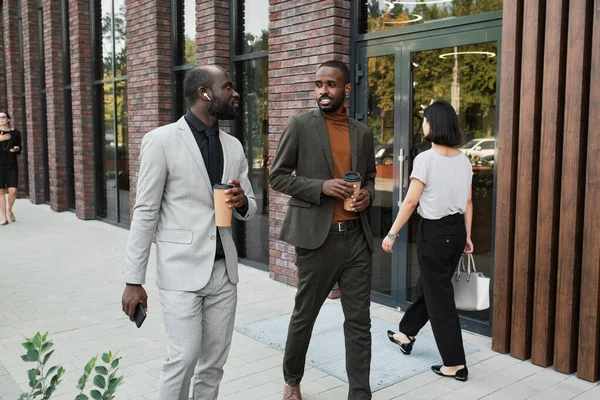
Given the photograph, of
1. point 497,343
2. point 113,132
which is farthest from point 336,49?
point 113,132

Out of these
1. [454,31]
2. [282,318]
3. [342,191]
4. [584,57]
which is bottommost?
[282,318]

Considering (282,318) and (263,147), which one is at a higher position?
(263,147)

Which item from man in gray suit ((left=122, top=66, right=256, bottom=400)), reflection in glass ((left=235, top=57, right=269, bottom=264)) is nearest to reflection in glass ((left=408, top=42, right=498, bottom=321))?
reflection in glass ((left=235, top=57, right=269, bottom=264))

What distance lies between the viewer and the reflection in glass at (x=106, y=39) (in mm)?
10898

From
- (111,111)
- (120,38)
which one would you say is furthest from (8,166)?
(120,38)

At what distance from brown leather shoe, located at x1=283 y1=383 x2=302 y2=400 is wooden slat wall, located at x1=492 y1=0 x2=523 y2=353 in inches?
70.2

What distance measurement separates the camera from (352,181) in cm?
329

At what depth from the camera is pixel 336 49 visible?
5.89m

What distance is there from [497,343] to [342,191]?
217 centimetres

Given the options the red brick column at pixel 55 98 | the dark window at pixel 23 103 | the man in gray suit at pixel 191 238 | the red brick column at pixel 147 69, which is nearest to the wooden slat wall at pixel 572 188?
the man in gray suit at pixel 191 238

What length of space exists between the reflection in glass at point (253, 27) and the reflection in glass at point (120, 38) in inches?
137

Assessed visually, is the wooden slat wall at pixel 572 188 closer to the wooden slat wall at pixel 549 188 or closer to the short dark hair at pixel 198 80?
the wooden slat wall at pixel 549 188

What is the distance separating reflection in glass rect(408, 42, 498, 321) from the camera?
16.3 feet

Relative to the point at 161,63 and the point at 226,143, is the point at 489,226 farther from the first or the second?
the point at 161,63
